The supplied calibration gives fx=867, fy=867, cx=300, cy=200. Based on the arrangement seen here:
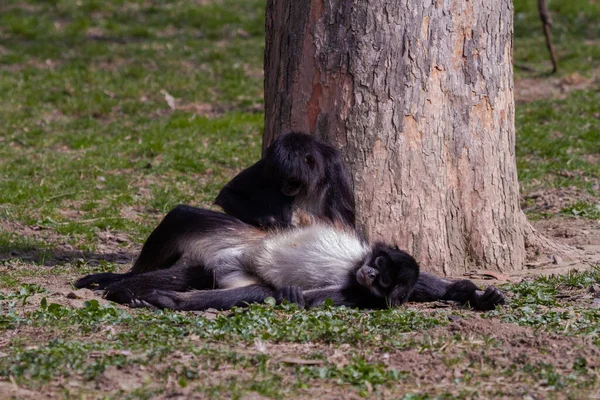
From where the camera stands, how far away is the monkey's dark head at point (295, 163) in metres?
6.25

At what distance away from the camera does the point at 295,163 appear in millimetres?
6215

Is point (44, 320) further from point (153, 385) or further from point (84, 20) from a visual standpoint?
point (84, 20)

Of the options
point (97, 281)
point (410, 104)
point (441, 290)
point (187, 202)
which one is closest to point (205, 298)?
point (97, 281)

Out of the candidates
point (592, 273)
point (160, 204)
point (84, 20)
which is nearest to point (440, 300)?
point (592, 273)

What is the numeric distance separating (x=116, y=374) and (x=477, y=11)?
4.13 metres

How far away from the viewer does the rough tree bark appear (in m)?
6.58

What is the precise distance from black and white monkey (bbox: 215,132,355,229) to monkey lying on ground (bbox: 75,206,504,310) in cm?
17

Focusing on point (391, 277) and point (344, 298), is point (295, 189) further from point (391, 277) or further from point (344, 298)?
point (391, 277)

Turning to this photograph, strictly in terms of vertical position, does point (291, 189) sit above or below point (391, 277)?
above

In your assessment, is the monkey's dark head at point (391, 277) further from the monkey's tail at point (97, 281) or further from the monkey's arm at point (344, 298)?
the monkey's tail at point (97, 281)

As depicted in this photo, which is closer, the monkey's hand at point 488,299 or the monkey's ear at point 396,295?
the monkey's hand at point 488,299

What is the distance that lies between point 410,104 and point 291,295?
1837 millimetres

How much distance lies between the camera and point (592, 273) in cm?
638

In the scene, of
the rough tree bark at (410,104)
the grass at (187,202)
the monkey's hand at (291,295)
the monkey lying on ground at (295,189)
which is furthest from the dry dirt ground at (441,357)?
the rough tree bark at (410,104)
